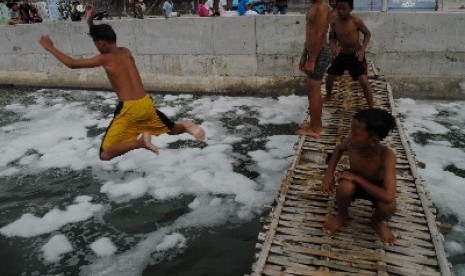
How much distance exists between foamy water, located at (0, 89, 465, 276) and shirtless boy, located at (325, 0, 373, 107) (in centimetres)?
150

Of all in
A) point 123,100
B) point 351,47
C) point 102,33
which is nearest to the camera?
point 102,33

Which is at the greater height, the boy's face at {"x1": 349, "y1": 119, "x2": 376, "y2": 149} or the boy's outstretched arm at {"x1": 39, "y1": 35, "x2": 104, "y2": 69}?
the boy's outstretched arm at {"x1": 39, "y1": 35, "x2": 104, "y2": 69}

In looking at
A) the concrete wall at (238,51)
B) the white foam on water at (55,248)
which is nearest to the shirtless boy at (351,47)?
the concrete wall at (238,51)

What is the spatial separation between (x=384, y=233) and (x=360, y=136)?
0.75 metres

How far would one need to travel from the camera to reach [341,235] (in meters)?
3.06

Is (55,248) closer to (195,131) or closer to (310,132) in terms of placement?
(195,131)

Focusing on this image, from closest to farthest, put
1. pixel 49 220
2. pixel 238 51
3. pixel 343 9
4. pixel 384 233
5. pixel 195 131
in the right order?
pixel 384 233
pixel 195 131
pixel 49 220
pixel 343 9
pixel 238 51

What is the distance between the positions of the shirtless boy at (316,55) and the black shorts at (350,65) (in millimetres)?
872

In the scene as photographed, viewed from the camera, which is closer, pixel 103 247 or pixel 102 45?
pixel 102 45

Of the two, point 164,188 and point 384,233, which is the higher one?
point 384,233

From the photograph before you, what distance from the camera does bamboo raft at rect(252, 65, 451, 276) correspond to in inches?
107

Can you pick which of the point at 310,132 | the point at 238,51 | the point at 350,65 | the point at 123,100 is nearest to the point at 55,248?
the point at 123,100

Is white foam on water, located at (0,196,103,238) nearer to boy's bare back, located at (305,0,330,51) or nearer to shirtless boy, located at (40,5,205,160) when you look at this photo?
shirtless boy, located at (40,5,205,160)

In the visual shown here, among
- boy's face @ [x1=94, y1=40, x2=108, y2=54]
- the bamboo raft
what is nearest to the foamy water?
the bamboo raft
